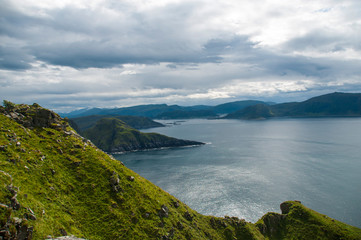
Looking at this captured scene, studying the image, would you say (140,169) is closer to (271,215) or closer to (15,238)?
(271,215)

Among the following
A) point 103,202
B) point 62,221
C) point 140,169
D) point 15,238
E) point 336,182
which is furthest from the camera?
point 140,169

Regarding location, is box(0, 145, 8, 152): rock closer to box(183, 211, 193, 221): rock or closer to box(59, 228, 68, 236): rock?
box(59, 228, 68, 236): rock

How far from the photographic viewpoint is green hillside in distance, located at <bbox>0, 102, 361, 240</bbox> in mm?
27109

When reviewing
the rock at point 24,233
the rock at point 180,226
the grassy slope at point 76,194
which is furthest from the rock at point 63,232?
the rock at point 180,226

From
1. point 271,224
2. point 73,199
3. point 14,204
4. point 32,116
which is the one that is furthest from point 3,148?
point 271,224

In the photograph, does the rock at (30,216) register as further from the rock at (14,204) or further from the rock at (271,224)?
the rock at (271,224)

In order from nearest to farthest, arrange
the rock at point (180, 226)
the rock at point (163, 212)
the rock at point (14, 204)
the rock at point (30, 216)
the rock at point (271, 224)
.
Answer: the rock at point (14, 204) → the rock at point (30, 216) → the rock at point (163, 212) → the rock at point (180, 226) → the rock at point (271, 224)

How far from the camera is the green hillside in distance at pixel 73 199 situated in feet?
88.9

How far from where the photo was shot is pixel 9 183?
89.9 ft

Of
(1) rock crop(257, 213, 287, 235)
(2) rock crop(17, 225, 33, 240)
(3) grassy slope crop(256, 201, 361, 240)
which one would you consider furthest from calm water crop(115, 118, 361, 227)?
(2) rock crop(17, 225, 33, 240)

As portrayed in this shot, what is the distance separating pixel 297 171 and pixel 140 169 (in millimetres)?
137790

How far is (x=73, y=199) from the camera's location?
39844 mm

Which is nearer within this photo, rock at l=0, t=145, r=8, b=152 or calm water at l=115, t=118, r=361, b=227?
rock at l=0, t=145, r=8, b=152

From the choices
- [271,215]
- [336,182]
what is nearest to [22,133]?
[271,215]
